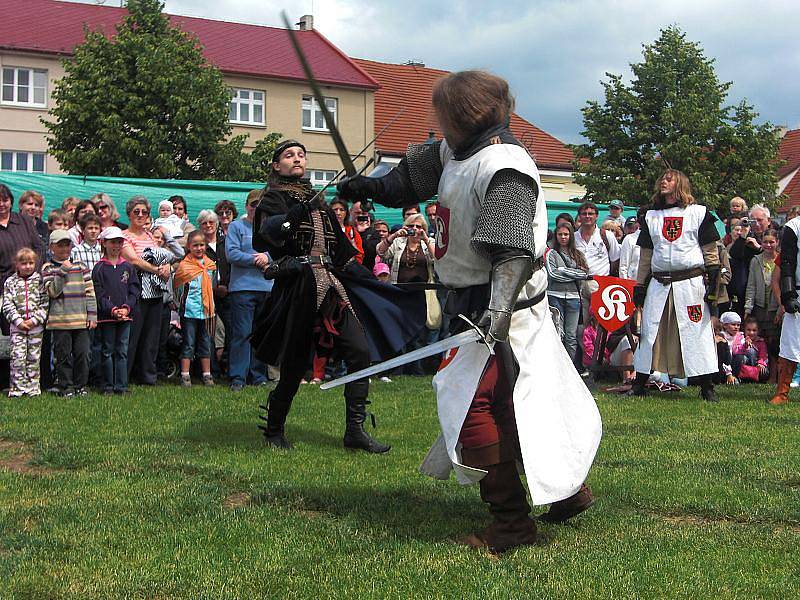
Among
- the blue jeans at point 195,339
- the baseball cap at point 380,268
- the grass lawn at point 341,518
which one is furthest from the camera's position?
the baseball cap at point 380,268

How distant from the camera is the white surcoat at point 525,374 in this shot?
14.6ft

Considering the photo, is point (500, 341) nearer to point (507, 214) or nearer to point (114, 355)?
point (507, 214)

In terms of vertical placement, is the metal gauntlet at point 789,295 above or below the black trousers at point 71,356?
above

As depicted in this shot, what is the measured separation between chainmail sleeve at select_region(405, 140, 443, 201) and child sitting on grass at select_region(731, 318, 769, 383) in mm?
8826

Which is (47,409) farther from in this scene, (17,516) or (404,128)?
(404,128)

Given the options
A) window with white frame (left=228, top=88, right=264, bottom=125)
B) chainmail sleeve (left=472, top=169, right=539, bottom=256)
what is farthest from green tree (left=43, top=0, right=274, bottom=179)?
chainmail sleeve (left=472, top=169, right=539, bottom=256)

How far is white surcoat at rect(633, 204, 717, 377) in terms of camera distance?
10.3 m

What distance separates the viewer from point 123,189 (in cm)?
1348

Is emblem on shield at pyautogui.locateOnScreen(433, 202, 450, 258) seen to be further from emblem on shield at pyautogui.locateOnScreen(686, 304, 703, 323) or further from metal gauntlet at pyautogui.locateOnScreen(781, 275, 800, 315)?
metal gauntlet at pyautogui.locateOnScreen(781, 275, 800, 315)

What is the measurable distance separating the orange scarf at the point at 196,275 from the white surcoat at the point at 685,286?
475cm

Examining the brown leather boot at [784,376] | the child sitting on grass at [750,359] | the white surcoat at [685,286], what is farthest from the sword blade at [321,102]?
the child sitting on grass at [750,359]

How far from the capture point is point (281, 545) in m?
4.42

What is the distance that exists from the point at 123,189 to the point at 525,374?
1007cm

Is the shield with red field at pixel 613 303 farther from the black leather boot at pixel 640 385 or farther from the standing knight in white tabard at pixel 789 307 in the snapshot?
the standing knight in white tabard at pixel 789 307
